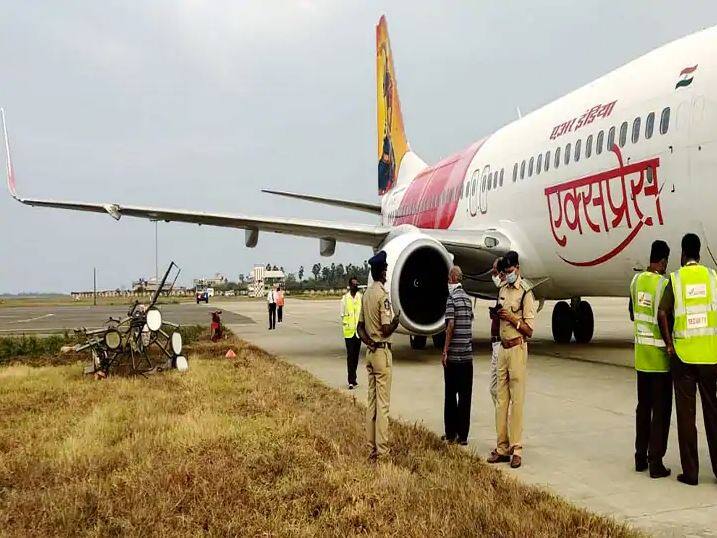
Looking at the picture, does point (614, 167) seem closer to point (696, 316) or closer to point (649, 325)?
point (649, 325)

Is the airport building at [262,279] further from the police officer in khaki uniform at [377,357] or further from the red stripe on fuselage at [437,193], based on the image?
the police officer in khaki uniform at [377,357]

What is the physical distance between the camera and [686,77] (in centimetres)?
736

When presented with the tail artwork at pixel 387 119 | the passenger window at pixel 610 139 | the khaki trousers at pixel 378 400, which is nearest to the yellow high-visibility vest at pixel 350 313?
the passenger window at pixel 610 139

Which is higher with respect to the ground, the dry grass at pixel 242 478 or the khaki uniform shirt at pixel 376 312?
the khaki uniform shirt at pixel 376 312

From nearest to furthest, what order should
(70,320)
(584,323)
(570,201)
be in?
1. (570,201)
2. (584,323)
3. (70,320)

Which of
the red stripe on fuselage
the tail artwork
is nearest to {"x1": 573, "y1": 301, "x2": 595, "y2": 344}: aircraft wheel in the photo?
the red stripe on fuselage

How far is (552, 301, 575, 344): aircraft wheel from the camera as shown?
13586mm

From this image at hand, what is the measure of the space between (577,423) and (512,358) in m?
1.52

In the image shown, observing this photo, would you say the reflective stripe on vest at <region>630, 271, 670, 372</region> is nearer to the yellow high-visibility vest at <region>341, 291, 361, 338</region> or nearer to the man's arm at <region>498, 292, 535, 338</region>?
the man's arm at <region>498, 292, 535, 338</region>

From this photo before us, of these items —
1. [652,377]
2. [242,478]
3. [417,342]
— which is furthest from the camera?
[417,342]

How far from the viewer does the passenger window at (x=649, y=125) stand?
25.3 feet

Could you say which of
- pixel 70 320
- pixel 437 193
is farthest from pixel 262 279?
pixel 437 193

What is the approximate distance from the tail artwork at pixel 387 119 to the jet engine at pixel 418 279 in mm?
10557

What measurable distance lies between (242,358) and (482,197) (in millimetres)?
5212
